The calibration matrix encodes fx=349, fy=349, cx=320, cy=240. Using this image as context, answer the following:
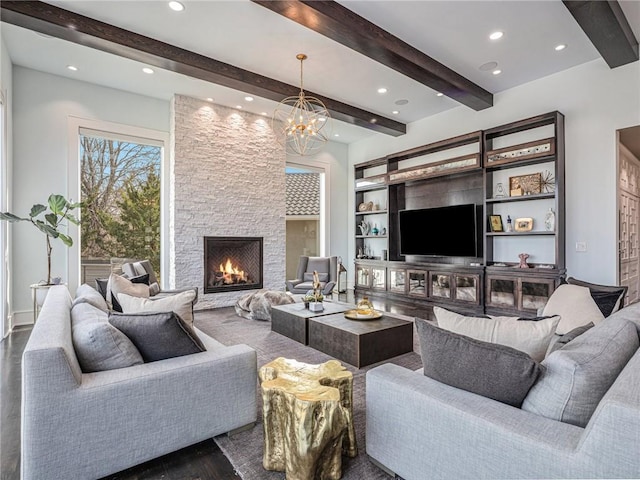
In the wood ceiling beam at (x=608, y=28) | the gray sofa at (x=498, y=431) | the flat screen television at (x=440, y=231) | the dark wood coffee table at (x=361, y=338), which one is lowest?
the dark wood coffee table at (x=361, y=338)

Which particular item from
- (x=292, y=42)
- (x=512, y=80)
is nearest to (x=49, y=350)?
(x=292, y=42)

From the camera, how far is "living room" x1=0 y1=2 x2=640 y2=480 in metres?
4.36

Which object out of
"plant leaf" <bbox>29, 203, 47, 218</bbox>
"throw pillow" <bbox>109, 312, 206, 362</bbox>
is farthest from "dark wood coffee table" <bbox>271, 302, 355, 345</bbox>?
"plant leaf" <bbox>29, 203, 47, 218</bbox>

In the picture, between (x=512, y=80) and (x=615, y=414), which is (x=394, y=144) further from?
(x=615, y=414)

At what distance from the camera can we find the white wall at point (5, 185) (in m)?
3.98

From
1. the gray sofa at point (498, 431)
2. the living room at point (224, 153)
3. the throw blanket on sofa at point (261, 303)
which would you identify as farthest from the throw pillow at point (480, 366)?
the living room at point (224, 153)

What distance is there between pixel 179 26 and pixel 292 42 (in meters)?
1.21

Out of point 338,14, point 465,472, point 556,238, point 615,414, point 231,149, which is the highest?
point 338,14

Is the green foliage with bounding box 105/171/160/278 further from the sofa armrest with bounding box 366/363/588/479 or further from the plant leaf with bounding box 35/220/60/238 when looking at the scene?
the sofa armrest with bounding box 366/363/588/479

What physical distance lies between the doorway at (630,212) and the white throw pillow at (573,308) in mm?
2786

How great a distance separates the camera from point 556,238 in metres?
4.58

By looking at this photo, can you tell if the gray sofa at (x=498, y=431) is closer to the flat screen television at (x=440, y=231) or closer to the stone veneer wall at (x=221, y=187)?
the flat screen television at (x=440, y=231)

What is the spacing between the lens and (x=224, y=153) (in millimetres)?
5938

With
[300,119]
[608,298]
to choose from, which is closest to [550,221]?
[608,298]
